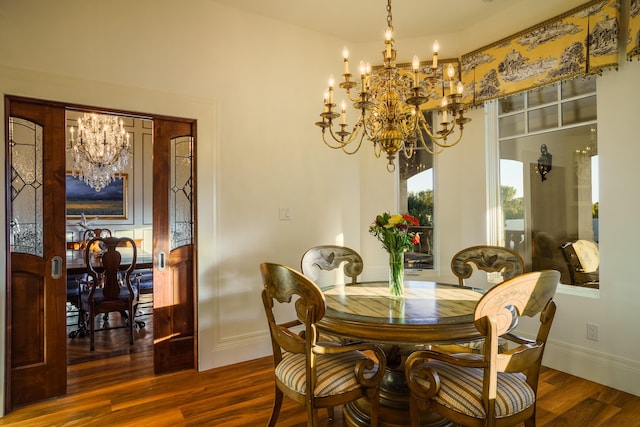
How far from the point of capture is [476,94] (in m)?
3.49

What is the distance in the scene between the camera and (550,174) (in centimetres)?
326

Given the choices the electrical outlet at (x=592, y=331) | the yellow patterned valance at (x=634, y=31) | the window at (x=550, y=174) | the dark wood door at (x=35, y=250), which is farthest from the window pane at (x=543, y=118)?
the dark wood door at (x=35, y=250)

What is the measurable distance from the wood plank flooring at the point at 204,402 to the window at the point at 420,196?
152cm

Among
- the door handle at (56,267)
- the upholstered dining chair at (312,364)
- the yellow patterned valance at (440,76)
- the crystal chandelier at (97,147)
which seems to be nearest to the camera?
the upholstered dining chair at (312,364)

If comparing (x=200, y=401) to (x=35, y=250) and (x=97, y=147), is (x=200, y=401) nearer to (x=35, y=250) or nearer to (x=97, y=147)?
(x=35, y=250)

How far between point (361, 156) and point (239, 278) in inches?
72.3

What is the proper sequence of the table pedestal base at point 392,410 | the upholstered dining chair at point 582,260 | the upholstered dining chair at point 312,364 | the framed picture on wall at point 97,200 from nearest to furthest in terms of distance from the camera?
the upholstered dining chair at point 312,364, the table pedestal base at point 392,410, the upholstered dining chair at point 582,260, the framed picture on wall at point 97,200

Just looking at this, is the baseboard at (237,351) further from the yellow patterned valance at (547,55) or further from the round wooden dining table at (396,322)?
the yellow patterned valance at (547,55)

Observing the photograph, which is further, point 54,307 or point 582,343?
point 582,343

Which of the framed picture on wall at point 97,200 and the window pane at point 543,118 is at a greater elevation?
the window pane at point 543,118

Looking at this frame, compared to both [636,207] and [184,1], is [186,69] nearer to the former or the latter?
[184,1]

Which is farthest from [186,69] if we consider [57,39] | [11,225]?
[11,225]

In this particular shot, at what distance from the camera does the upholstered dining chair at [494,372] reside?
1407mm

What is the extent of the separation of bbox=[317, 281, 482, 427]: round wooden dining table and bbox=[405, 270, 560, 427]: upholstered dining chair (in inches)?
4.7
